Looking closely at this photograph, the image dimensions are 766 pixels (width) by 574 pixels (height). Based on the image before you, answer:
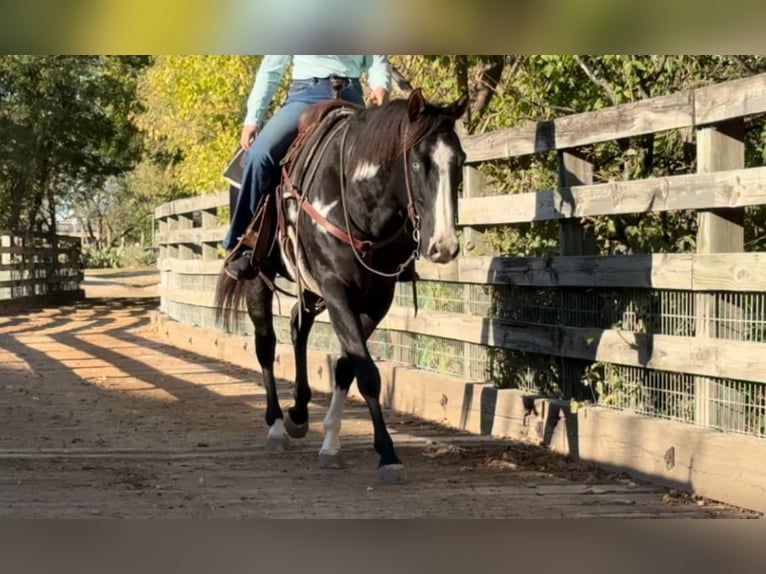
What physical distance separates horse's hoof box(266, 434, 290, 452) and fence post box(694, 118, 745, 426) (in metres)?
2.51

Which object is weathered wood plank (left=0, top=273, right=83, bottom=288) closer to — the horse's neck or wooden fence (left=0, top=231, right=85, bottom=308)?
wooden fence (left=0, top=231, right=85, bottom=308)

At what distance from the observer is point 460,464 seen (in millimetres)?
6180

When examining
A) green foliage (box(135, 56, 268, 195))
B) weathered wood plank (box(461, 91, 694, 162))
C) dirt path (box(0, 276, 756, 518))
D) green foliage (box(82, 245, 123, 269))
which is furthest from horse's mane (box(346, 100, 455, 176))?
green foliage (box(82, 245, 123, 269))

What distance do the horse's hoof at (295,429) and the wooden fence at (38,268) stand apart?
1557 cm

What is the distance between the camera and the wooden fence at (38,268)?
22375 millimetres

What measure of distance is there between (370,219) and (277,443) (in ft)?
5.41

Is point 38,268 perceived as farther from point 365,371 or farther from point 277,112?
point 365,371

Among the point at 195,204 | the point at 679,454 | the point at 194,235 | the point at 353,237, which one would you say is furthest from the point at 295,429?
the point at 194,235

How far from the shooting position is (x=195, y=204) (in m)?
13.8

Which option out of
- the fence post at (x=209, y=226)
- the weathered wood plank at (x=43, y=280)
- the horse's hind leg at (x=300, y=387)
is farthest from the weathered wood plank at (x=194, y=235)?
the weathered wood plank at (x=43, y=280)

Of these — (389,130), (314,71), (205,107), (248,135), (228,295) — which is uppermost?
(205,107)

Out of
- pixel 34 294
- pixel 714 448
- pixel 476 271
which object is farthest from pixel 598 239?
pixel 34 294

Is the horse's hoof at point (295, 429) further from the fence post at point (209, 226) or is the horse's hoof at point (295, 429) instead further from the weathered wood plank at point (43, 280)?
the weathered wood plank at point (43, 280)
